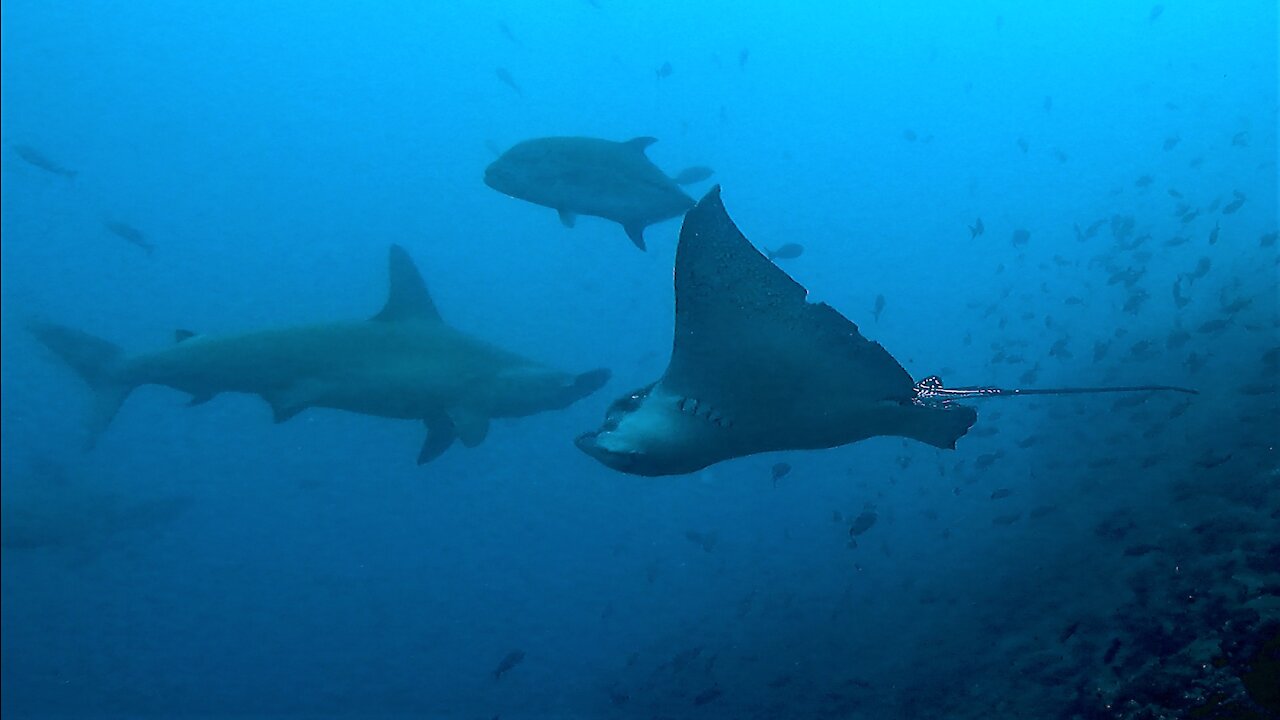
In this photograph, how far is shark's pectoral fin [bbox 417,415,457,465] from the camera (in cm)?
693

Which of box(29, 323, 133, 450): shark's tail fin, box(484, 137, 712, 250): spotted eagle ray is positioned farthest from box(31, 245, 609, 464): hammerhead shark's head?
box(484, 137, 712, 250): spotted eagle ray

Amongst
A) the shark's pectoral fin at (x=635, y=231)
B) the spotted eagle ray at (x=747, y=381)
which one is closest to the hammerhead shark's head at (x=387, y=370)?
the shark's pectoral fin at (x=635, y=231)

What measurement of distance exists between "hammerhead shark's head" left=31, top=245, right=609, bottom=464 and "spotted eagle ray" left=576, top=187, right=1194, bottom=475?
3.22 metres

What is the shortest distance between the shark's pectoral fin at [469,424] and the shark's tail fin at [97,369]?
360cm

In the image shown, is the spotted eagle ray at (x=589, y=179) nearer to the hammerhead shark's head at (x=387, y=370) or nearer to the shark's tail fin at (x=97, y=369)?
the hammerhead shark's head at (x=387, y=370)

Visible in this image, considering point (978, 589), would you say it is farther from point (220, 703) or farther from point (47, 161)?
point (47, 161)

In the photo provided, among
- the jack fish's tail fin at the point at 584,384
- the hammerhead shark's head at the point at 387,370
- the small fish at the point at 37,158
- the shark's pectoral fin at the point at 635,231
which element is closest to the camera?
the hammerhead shark's head at the point at 387,370

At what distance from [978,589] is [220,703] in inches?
669

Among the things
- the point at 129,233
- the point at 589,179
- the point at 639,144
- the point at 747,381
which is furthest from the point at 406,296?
the point at 129,233

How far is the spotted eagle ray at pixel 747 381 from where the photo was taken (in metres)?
2.96

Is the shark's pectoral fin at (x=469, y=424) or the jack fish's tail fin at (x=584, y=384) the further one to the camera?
the jack fish's tail fin at (x=584, y=384)

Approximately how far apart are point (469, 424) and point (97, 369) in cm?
414

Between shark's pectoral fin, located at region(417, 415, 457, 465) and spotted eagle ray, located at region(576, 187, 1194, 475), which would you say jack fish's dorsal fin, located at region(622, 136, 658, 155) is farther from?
spotted eagle ray, located at region(576, 187, 1194, 475)

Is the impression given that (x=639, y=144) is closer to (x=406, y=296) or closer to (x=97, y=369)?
(x=406, y=296)
